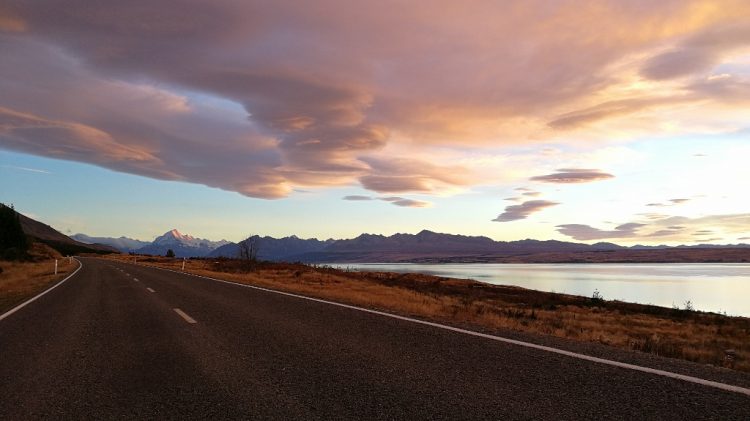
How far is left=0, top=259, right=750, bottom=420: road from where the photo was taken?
4.57 m

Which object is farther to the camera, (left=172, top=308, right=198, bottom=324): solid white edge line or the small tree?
the small tree

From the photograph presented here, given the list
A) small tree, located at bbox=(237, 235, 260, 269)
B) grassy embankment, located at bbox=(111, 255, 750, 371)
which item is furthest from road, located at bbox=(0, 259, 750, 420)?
small tree, located at bbox=(237, 235, 260, 269)

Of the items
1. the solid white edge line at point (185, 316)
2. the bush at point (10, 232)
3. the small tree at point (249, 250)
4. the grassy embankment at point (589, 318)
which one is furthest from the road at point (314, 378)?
the bush at point (10, 232)

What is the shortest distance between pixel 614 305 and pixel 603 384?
1396 inches

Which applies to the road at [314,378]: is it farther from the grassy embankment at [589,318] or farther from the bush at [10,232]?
the bush at [10,232]

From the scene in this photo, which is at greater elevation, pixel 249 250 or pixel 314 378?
pixel 249 250

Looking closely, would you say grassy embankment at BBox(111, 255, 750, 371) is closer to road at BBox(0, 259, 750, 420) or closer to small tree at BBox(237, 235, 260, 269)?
road at BBox(0, 259, 750, 420)

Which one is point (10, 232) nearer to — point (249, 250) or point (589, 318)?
point (249, 250)

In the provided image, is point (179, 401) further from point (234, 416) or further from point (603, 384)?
point (603, 384)

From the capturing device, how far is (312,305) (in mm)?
12953

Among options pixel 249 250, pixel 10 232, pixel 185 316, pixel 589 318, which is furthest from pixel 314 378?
pixel 10 232

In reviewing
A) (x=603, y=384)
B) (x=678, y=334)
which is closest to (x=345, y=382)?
(x=603, y=384)

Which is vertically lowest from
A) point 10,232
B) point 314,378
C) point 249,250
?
point 314,378

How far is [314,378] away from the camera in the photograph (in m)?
5.68
